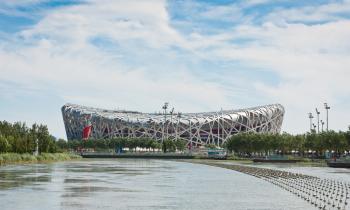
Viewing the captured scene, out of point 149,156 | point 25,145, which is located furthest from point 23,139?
point 149,156

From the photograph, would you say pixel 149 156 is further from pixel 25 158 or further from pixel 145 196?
pixel 145 196

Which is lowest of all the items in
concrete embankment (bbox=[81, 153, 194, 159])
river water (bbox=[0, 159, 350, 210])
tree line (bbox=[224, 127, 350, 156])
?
river water (bbox=[0, 159, 350, 210])

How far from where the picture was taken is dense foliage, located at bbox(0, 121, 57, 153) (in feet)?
355

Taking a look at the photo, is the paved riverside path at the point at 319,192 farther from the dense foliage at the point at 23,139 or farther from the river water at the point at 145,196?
the dense foliage at the point at 23,139

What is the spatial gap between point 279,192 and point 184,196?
8.30 meters

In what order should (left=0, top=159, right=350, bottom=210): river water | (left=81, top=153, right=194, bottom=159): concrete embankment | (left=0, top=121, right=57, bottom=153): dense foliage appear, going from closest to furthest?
(left=0, top=159, right=350, bottom=210): river water → (left=0, top=121, right=57, bottom=153): dense foliage → (left=81, top=153, right=194, bottom=159): concrete embankment

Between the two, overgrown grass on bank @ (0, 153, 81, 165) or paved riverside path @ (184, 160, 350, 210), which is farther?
overgrown grass on bank @ (0, 153, 81, 165)

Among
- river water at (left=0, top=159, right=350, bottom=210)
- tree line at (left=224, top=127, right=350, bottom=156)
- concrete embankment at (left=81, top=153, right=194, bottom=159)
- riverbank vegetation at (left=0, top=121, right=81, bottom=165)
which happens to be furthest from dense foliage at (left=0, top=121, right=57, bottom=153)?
river water at (left=0, top=159, right=350, bottom=210)

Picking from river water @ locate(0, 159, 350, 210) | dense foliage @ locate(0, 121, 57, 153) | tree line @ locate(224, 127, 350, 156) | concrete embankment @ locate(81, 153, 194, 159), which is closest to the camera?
river water @ locate(0, 159, 350, 210)

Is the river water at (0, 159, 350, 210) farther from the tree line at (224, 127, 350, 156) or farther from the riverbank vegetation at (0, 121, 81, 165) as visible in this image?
the tree line at (224, 127, 350, 156)

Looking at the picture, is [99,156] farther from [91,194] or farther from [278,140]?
[91,194]

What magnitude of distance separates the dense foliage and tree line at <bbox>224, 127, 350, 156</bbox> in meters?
46.2

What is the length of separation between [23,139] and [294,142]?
63.1 metres

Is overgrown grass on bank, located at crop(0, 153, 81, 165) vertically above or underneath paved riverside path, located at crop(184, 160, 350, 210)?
above
